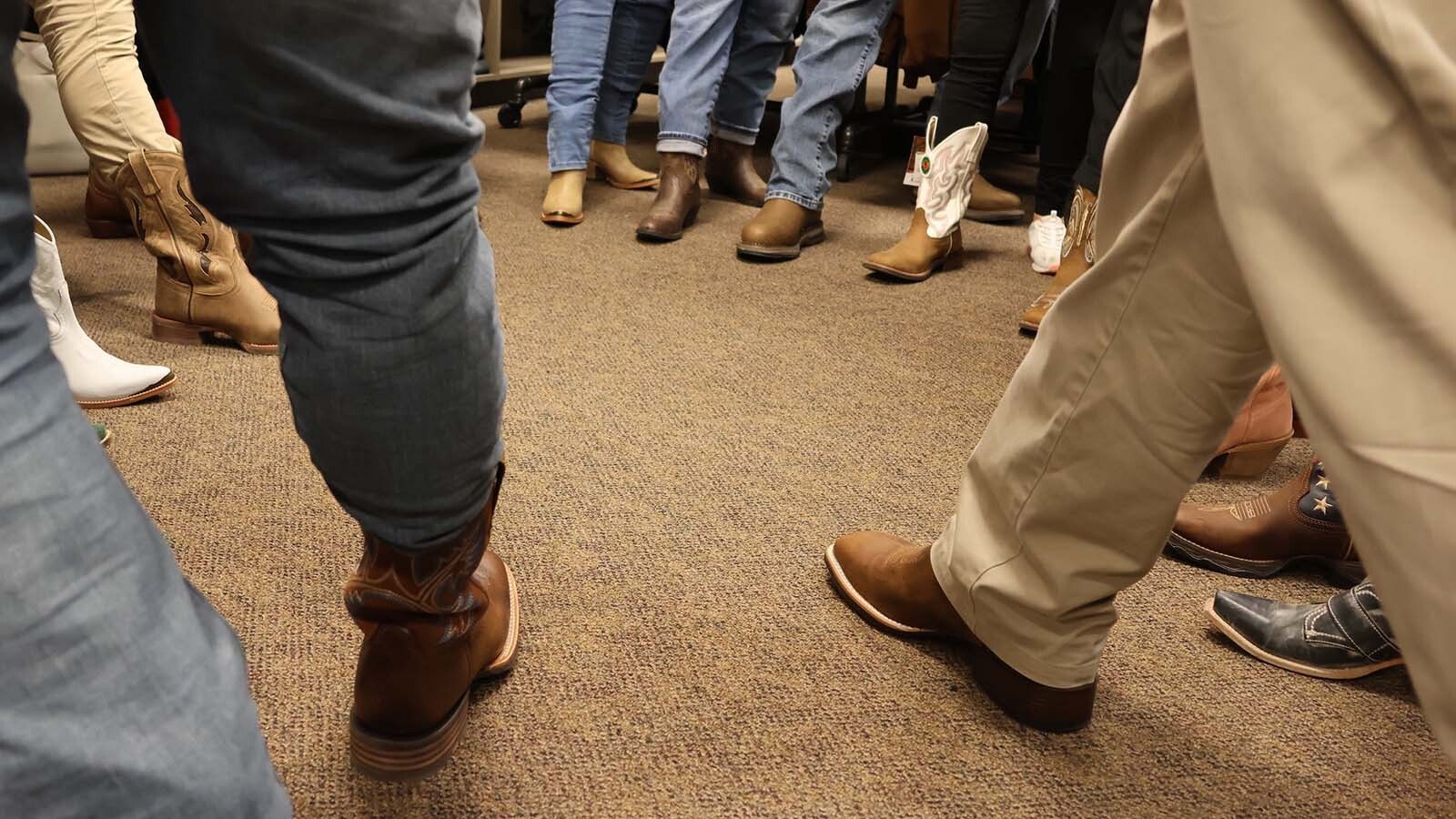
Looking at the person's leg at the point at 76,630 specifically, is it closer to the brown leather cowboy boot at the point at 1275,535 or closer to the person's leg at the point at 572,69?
the brown leather cowboy boot at the point at 1275,535

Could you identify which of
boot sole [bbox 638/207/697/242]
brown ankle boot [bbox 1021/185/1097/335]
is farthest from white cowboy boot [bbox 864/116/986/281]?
boot sole [bbox 638/207/697/242]

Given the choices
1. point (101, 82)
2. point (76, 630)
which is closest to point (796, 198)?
point (101, 82)

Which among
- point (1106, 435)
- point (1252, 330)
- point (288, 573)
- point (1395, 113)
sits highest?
point (1395, 113)

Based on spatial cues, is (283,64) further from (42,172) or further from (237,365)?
(42,172)

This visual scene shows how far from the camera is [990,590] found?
2.48ft

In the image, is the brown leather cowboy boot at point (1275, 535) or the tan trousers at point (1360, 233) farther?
the brown leather cowboy boot at point (1275, 535)

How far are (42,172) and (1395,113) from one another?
8.10ft

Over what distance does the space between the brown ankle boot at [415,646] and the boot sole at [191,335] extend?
798mm

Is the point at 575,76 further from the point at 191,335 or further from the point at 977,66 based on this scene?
the point at 191,335

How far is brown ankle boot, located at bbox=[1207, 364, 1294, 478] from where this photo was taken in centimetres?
116

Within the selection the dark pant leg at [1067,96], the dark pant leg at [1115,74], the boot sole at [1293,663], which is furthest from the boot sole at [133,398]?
the dark pant leg at [1067,96]

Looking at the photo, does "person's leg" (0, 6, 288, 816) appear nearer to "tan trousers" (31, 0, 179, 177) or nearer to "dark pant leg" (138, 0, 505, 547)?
"dark pant leg" (138, 0, 505, 547)

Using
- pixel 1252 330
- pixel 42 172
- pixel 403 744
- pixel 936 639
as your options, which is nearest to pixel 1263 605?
pixel 936 639

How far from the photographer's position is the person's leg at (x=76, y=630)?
0.26m
